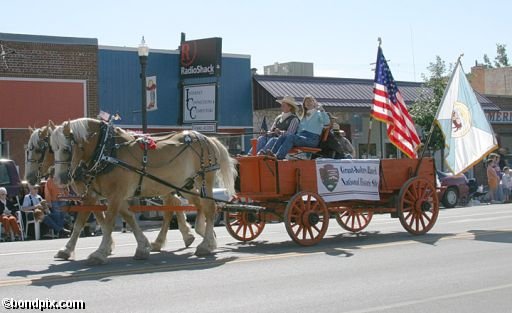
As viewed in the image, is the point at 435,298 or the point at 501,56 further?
the point at 501,56

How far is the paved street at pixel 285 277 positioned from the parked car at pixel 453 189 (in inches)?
554

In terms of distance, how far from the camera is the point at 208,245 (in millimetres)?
10883

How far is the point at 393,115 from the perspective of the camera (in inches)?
575

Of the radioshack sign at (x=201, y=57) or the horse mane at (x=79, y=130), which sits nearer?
the horse mane at (x=79, y=130)

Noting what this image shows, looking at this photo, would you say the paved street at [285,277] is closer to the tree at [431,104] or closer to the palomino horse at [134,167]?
the palomino horse at [134,167]

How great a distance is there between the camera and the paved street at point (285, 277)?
7.43 metres

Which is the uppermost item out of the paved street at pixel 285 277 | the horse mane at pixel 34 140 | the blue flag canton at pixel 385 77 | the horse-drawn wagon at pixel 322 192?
the blue flag canton at pixel 385 77

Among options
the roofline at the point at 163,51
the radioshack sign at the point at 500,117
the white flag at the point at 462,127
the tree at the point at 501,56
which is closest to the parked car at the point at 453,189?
the roofline at the point at 163,51

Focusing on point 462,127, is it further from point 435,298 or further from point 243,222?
point 435,298

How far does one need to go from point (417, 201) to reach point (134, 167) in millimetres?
5536

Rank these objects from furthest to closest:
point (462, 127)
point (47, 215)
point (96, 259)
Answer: point (47, 215), point (462, 127), point (96, 259)

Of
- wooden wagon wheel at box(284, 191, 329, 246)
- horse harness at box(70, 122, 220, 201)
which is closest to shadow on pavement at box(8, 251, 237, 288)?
horse harness at box(70, 122, 220, 201)

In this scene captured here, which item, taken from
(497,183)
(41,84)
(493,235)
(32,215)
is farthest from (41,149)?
(497,183)

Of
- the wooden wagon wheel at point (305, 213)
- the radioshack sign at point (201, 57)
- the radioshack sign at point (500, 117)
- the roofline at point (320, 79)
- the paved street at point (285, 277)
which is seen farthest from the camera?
the radioshack sign at point (500, 117)
